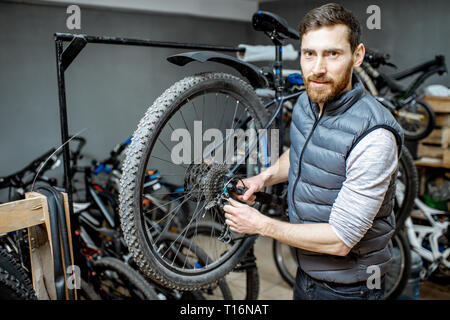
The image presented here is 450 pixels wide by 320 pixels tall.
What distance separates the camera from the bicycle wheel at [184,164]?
3.87ft

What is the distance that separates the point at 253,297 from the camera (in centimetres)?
224

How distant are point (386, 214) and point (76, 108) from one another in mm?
2402

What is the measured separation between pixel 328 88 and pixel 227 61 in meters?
0.45

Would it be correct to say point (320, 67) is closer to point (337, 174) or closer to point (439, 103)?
point (337, 174)

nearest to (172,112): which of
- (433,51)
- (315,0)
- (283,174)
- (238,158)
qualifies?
(238,158)

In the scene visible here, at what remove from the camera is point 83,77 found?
9.45ft

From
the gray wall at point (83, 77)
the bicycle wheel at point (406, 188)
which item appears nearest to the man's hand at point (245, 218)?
the bicycle wheel at point (406, 188)

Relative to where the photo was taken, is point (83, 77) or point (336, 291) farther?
point (83, 77)

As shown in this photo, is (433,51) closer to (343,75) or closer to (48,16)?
(343,75)

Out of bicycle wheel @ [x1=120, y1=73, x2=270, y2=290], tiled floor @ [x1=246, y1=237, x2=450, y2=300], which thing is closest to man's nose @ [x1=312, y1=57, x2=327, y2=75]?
bicycle wheel @ [x1=120, y1=73, x2=270, y2=290]

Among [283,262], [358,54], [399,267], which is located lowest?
[283,262]

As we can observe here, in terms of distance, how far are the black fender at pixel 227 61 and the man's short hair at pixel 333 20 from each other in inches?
14.1

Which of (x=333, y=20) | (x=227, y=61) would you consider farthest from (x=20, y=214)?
(x=333, y=20)

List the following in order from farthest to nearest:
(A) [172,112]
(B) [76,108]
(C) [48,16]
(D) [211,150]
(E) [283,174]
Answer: (B) [76,108] → (C) [48,16] → (E) [283,174] → (D) [211,150] → (A) [172,112]
